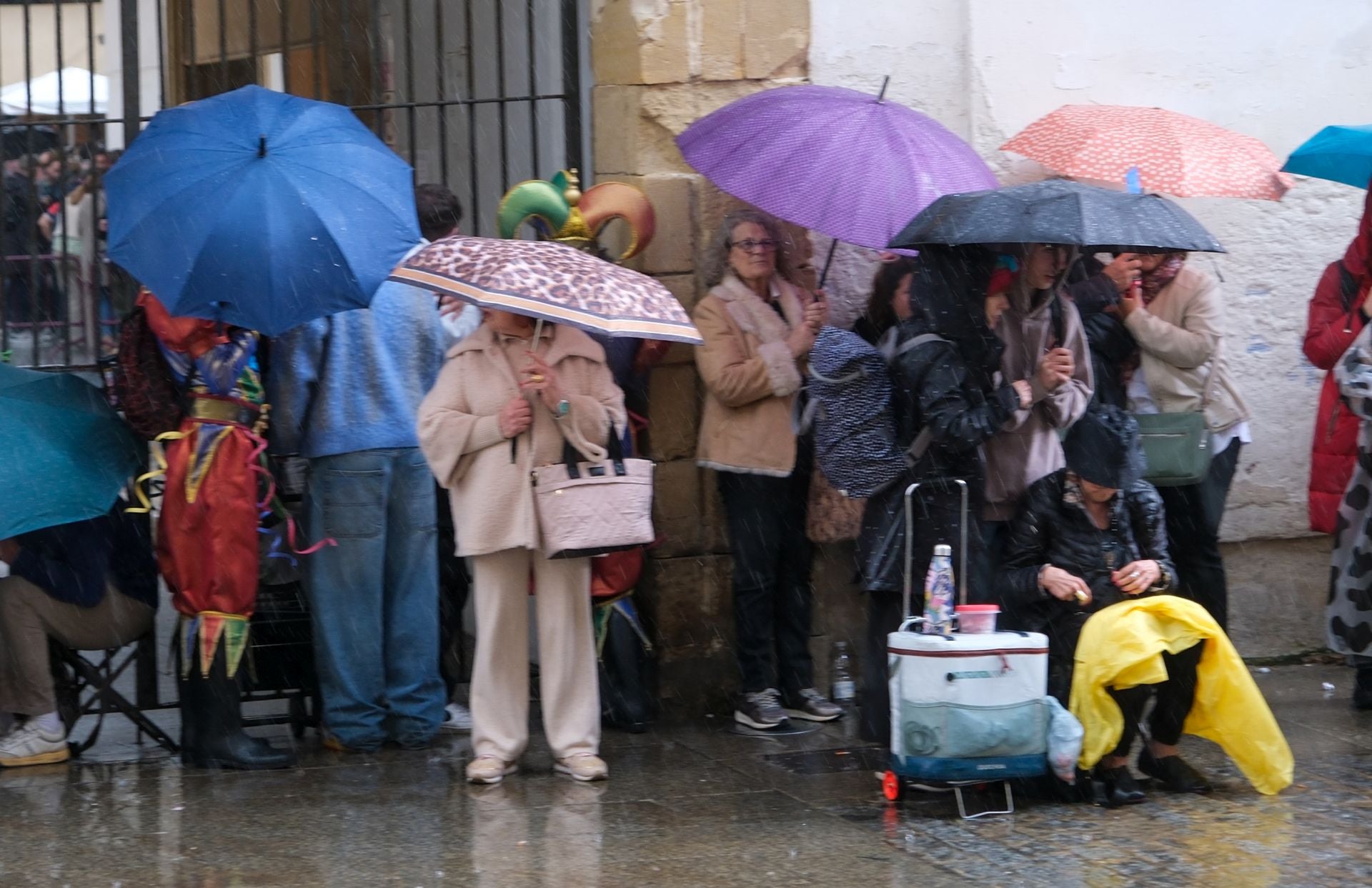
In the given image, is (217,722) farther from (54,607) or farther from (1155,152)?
(1155,152)

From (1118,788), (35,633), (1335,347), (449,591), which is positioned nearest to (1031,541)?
(1118,788)

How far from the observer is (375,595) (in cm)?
634

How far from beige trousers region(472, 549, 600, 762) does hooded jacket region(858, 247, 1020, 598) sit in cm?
97

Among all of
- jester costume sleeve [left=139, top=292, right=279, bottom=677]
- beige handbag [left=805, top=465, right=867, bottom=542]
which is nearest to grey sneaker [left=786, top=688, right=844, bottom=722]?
beige handbag [left=805, top=465, right=867, bottom=542]

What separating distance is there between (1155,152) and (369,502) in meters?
3.09

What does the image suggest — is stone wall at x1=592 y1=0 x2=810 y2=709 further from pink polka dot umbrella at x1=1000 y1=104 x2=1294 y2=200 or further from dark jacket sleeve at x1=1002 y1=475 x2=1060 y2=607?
dark jacket sleeve at x1=1002 y1=475 x2=1060 y2=607

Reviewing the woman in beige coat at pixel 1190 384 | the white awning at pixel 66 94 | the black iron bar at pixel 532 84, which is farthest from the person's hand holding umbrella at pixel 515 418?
the white awning at pixel 66 94

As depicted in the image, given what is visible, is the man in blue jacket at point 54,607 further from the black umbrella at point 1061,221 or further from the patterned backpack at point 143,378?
the black umbrella at point 1061,221

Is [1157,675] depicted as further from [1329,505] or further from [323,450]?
[323,450]

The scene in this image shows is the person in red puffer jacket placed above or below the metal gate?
below

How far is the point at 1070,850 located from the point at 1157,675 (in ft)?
2.26

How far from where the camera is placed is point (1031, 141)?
6746 millimetres

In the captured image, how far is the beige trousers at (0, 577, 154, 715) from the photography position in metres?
5.98

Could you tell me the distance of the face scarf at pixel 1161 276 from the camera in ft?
22.6
